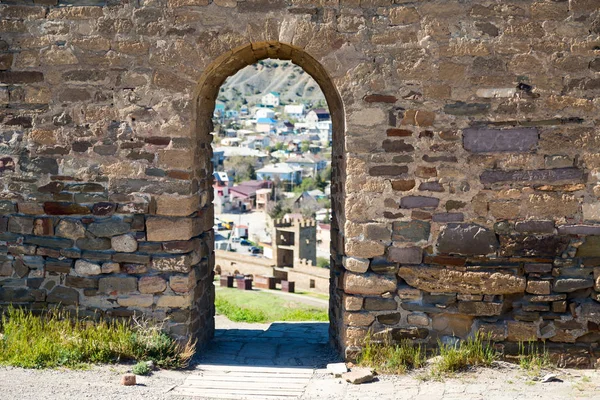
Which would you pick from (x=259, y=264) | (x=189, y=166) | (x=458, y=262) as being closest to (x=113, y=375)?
(x=189, y=166)

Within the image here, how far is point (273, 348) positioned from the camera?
7.08 m

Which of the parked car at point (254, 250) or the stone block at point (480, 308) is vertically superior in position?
the stone block at point (480, 308)

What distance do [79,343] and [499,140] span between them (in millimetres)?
3945

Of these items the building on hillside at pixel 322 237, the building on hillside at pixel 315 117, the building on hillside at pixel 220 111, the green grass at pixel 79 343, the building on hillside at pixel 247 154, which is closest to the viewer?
the green grass at pixel 79 343

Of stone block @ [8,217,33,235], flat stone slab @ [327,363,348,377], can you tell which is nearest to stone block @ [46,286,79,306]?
stone block @ [8,217,33,235]

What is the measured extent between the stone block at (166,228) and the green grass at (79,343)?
770mm

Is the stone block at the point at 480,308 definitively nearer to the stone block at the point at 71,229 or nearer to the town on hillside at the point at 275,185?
the town on hillside at the point at 275,185

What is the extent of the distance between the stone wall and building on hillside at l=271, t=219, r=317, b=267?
30.2 metres

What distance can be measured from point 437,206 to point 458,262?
1.70ft

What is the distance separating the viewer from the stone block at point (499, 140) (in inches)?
230

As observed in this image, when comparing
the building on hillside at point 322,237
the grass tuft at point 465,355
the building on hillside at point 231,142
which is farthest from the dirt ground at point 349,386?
the building on hillside at point 231,142

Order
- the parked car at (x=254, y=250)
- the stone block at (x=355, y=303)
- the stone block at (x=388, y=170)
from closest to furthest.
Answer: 1. the stone block at (x=388, y=170)
2. the stone block at (x=355, y=303)
3. the parked car at (x=254, y=250)

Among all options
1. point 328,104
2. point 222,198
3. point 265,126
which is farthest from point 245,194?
point 328,104

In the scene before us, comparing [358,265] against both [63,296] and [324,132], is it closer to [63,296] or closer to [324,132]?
[63,296]
